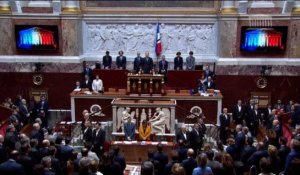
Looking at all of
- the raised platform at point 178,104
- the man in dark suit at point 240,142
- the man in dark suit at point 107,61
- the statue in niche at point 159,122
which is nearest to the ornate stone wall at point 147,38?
the man in dark suit at point 107,61

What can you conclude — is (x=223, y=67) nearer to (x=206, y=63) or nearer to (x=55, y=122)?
(x=206, y=63)

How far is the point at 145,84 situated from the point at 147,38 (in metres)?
3.29

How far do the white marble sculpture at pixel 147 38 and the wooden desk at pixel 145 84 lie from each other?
2.96 m

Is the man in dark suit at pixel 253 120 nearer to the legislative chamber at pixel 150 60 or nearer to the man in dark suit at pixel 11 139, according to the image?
the legislative chamber at pixel 150 60

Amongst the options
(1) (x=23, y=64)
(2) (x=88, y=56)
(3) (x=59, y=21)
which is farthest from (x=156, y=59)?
(1) (x=23, y=64)

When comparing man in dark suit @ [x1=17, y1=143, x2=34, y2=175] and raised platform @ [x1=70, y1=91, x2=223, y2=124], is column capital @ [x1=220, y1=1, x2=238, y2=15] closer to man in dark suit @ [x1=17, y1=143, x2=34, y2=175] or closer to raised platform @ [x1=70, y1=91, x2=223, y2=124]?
raised platform @ [x1=70, y1=91, x2=223, y2=124]

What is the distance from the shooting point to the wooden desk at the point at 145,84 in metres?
16.1

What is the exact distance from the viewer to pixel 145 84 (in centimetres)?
1617

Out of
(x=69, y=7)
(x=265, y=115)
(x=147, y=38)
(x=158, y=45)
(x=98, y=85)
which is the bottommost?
(x=265, y=115)

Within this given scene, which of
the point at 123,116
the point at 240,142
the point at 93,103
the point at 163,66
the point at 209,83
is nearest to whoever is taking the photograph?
the point at 240,142

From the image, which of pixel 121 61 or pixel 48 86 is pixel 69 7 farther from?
pixel 48 86

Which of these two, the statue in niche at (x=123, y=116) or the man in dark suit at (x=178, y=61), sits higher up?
the man in dark suit at (x=178, y=61)

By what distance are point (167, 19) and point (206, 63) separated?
2.44 m

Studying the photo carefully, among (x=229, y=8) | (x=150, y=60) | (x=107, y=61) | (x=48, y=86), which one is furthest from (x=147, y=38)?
(x=48, y=86)
